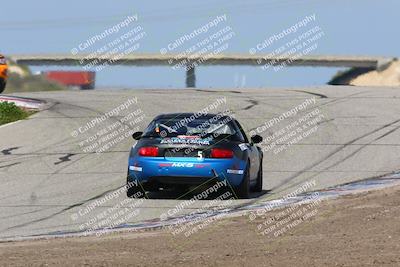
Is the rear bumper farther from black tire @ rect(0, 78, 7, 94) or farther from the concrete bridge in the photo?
the concrete bridge

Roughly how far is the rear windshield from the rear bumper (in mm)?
420

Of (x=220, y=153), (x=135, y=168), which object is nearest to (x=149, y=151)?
(x=135, y=168)

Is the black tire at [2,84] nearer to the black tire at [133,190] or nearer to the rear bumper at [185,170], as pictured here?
the black tire at [133,190]

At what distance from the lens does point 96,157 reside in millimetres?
19719

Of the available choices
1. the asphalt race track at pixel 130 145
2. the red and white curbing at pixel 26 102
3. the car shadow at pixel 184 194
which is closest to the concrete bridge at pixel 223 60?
the asphalt race track at pixel 130 145

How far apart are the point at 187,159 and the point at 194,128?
0.63 meters

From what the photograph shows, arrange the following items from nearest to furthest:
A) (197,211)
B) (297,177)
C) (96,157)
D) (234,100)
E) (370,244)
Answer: (370,244) → (197,211) → (297,177) → (96,157) → (234,100)

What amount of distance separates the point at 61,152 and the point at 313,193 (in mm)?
6912

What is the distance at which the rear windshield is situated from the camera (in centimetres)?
1477

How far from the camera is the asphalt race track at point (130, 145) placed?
14.1m

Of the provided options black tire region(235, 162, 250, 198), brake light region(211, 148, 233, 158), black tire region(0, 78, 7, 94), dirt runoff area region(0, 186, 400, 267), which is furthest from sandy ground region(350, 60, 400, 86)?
→ dirt runoff area region(0, 186, 400, 267)

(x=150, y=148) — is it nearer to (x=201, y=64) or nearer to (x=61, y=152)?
(x=61, y=152)

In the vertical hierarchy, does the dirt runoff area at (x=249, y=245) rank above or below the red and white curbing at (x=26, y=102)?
above

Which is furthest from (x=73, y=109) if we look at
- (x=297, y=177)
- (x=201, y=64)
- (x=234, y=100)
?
(x=201, y=64)
